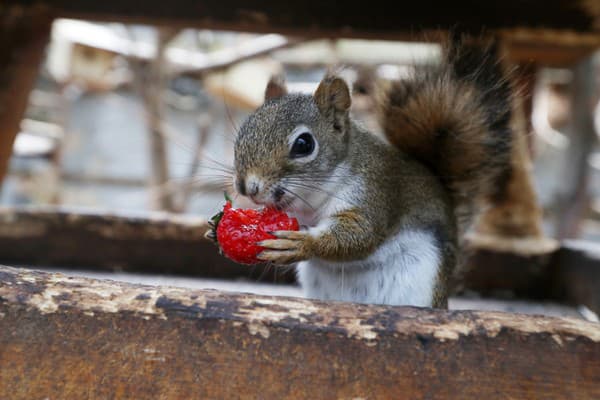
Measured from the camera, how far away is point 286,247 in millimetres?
851

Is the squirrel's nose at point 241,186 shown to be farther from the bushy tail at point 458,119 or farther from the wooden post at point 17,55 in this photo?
the wooden post at point 17,55

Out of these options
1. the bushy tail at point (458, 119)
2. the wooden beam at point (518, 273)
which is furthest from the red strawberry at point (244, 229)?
the wooden beam at point (518, 273)

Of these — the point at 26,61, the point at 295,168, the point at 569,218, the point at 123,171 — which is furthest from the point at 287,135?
the point at 123,171

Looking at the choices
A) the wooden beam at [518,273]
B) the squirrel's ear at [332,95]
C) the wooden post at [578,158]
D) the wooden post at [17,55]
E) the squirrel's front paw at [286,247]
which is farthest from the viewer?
the wooden post at [578,158]

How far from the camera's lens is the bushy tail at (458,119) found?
112cm

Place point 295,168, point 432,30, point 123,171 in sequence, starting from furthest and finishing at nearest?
point 123,171 → point 432,30 → point 295,168

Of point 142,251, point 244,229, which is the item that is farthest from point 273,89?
point 142,251

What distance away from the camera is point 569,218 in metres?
3.34

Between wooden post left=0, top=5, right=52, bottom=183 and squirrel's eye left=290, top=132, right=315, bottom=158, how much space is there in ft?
3.43

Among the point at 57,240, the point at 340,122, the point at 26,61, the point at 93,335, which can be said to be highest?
the point at 26,61

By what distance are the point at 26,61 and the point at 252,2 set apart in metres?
0.68

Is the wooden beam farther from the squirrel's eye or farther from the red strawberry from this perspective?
the red strawberry

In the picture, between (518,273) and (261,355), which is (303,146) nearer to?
(261,355)

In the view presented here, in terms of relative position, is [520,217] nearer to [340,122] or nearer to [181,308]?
[340,122]
